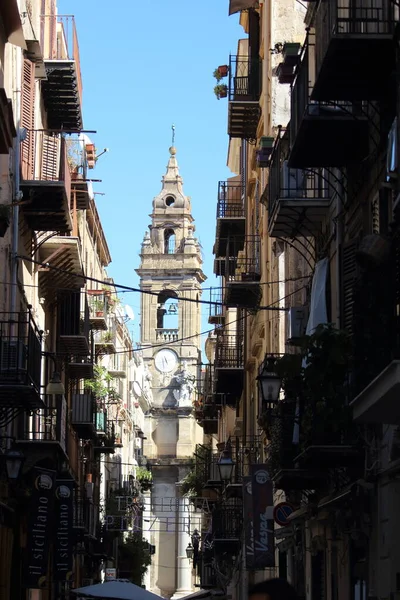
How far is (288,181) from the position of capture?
19891 mm

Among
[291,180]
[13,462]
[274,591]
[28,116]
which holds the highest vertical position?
[28,116]

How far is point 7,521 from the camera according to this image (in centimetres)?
2395

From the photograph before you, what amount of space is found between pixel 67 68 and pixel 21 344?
10.1 metres

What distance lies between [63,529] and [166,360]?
88954 mm

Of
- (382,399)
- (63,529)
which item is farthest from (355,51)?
(63,529)

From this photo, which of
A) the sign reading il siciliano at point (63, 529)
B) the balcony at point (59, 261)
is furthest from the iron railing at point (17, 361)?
the sign reading il siciliano at point (63, 529)

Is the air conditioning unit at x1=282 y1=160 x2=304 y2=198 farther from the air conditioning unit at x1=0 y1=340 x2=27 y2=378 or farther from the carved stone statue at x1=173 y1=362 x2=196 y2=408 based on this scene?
the carved stone statue at x1=173 y1=362 x2=196 y2=408

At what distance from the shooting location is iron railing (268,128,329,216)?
19766 millimetres

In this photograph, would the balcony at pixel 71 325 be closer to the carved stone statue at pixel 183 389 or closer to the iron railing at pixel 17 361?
the iron railing at pixel 17 361

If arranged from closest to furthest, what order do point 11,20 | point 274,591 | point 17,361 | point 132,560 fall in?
point 274,591 < point 17,361 < point 11,20 < point 132,560

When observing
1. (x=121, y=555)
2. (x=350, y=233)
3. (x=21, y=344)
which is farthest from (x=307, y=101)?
(x=121, y=555)

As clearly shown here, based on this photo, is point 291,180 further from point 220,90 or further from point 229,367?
point 229,367

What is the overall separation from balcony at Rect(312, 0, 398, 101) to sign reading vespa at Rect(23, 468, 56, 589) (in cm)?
1305

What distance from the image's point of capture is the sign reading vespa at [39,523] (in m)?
25.6
